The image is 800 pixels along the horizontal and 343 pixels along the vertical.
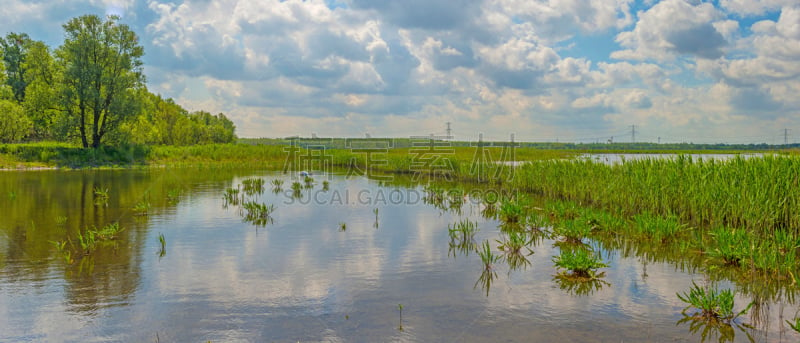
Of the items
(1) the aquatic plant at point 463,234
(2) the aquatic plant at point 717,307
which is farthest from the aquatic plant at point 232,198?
(2) the aquatic plant at point 717,307

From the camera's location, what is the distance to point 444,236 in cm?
1507

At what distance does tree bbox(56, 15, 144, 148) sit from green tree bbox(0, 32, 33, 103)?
1092 inches

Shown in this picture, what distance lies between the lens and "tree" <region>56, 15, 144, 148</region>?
155 feet

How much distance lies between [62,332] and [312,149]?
67.2 meters

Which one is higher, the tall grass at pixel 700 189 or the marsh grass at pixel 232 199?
the tall grass at pixel 700 189

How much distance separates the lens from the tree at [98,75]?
47.3m

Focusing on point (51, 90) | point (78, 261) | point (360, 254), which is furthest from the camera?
point (51, 90)

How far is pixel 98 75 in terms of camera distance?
4828cm

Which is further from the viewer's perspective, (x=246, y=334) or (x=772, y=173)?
(x=772, y=173)

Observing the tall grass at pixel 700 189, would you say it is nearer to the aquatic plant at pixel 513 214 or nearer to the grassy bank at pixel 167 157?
the aquatic plant at pixel 513 214

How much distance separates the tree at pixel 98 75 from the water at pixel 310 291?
122 feet

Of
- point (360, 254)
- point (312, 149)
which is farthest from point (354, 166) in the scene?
point (360, 254)

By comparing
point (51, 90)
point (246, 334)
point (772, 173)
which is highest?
point (51, 90)

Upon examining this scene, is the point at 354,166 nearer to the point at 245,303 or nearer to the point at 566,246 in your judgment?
the point at 566,246
